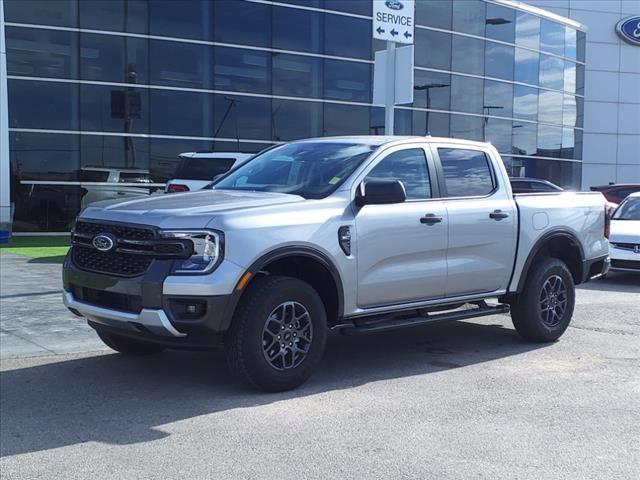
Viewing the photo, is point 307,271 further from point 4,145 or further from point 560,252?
point 4,145

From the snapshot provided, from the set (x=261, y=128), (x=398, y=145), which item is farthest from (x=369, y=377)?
(x=261, y=128)

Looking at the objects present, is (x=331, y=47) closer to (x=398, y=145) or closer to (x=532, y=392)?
(x=398, y=145)

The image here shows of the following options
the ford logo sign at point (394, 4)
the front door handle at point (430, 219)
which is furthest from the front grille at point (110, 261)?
the ford logo sign at point (394, 4)

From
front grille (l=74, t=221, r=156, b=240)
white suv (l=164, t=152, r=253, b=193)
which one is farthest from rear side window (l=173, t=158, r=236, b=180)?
front grille (l=74, t=221, r=156, b=240)

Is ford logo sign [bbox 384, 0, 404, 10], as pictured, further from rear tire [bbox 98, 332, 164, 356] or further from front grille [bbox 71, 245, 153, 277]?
front grille [bbox 71, 245, 153, 277]

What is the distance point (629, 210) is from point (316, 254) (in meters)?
10.2

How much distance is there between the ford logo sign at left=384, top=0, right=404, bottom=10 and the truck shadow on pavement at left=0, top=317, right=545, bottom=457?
6415 millimetres

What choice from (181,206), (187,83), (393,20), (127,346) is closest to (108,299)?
(181,206)

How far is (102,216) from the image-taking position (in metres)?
5.52

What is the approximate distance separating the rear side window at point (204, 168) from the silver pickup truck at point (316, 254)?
7.21 metres

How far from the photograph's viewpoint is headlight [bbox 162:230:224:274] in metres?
5.05

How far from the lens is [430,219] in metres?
6.30

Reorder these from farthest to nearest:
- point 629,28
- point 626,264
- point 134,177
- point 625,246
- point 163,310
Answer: point 629,28 < point 134,177 < point 625,246 < point 626,264 < point 163,310

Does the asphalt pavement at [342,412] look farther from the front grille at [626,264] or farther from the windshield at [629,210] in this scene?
the windshield at [629,210]
